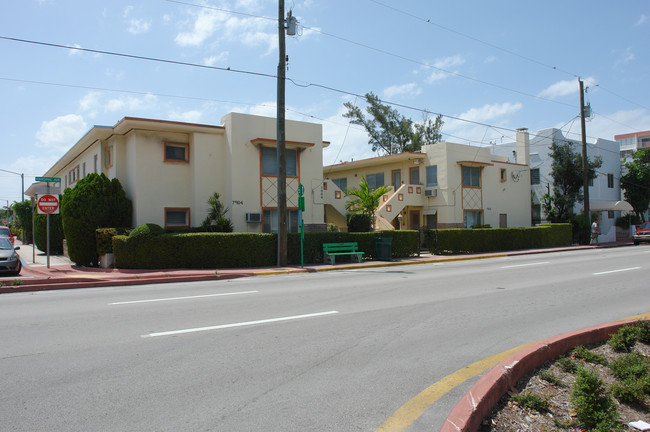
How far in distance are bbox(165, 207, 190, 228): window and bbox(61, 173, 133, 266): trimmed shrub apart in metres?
2.25

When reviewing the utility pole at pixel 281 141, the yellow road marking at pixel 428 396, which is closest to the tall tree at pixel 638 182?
the utility pole at pixel 281 141

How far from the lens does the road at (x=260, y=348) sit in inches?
162

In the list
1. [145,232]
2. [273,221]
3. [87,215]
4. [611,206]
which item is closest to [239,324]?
[145,232]

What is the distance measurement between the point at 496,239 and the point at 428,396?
24578mm

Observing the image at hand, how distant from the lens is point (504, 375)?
4.39 m

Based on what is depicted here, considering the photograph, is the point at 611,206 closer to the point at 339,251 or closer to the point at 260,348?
the point at 339,251

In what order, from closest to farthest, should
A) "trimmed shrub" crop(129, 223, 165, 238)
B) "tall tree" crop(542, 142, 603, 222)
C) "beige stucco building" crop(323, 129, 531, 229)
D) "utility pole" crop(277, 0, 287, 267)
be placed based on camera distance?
"trimmed shrub" crop(129, 223, 165, 238)
"utility pole" crop(277, 0, 287, 267)
"beige stucco building" crop(323, 129, 531, 229)
"tall tree" crop(542, 142, 603, 222)

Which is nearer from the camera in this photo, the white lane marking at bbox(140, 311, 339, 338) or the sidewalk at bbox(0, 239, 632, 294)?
the white lane marking at bbox(140, 311, 339, 338)

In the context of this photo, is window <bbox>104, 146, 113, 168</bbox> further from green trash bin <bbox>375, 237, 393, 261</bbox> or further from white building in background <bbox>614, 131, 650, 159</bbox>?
white building in background <bbox>614, 131, 650, 159</bbox>

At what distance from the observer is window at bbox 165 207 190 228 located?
20047mm

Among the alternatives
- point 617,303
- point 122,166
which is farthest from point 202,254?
point 617,303

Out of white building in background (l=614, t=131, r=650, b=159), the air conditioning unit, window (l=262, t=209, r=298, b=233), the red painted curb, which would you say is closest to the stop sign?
window (l=262, t=209, r=298, b=233)

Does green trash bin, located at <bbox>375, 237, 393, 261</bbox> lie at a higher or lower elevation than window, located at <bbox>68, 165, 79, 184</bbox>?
lower

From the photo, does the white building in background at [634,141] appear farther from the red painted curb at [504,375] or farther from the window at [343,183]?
the red painted curb at [504,375]
